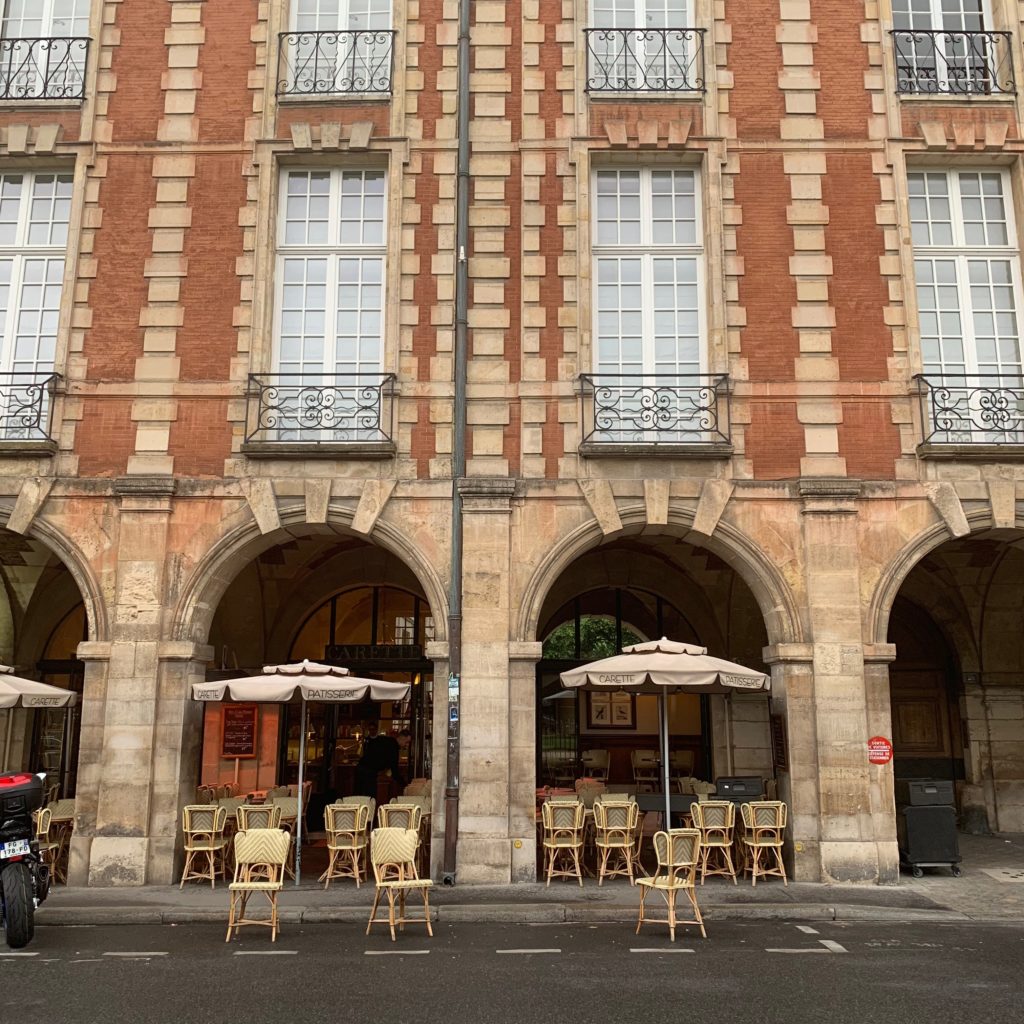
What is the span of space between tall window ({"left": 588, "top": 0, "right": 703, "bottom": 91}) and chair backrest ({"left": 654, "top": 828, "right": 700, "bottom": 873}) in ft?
29.0

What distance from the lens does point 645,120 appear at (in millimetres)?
12289

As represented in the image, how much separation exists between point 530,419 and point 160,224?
5.11 m

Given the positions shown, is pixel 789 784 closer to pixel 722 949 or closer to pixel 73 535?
pixel 722 949

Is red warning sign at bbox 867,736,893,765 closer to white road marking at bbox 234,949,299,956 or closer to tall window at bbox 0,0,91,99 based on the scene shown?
white road marking at bbox 234,949,299,956

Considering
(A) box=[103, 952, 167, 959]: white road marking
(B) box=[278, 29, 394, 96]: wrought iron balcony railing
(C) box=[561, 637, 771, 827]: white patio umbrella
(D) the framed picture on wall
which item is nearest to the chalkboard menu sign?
(D) the framed picture on wall

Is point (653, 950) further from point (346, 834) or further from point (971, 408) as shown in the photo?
point (971, 408)

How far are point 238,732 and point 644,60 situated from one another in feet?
34.6

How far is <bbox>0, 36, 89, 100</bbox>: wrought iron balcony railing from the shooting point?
1262 cm

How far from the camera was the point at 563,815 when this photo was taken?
35.2ft

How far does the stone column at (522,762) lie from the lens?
10570 mm

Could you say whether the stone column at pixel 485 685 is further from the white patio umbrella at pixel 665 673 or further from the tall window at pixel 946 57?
the tall window at pixel 946 57

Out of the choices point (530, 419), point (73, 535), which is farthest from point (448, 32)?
point (73, 535)

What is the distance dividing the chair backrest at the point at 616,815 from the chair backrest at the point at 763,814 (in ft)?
3.85

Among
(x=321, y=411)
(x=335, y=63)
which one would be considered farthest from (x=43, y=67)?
(x=321, y=411)
